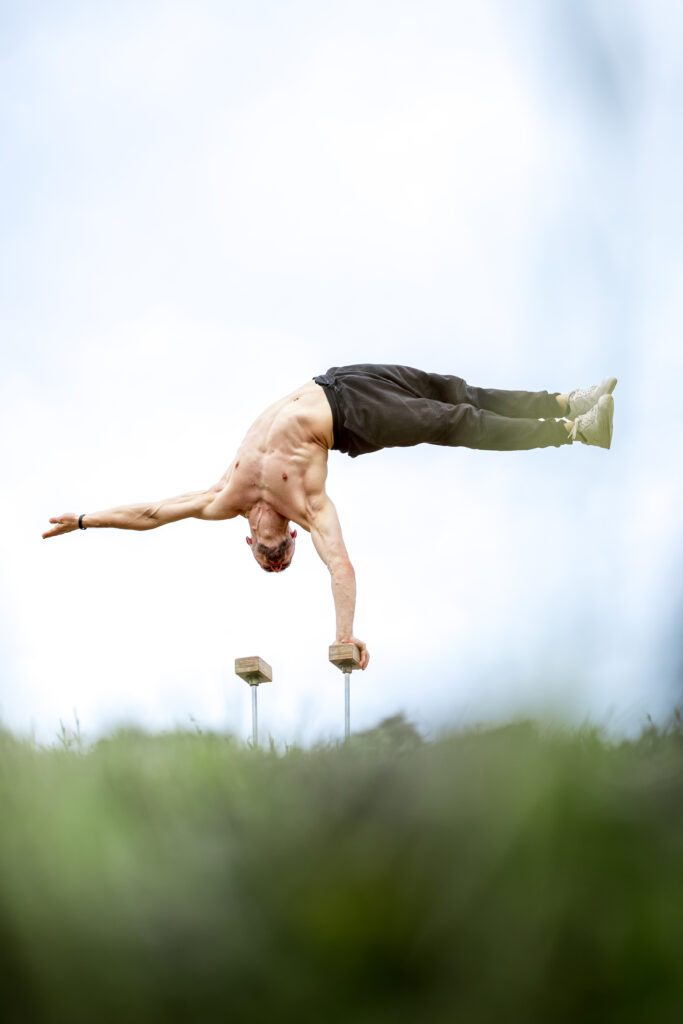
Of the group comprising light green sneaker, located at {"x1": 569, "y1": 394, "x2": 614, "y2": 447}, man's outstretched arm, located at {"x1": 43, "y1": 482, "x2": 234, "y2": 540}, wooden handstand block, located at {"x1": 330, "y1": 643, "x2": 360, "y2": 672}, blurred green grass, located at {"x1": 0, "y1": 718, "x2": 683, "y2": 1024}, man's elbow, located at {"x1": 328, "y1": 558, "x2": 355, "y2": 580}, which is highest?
light green sneaker, located at {"x1": 569, "y1": 394, "x2": 614, "y2": 447}

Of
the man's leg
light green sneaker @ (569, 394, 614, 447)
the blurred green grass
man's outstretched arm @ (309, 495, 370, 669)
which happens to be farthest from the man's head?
the blurred green grass

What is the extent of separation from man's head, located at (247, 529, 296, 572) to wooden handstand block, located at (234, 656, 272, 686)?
0.76 metres

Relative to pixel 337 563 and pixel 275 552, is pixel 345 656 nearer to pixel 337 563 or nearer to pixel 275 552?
pixel 337 563

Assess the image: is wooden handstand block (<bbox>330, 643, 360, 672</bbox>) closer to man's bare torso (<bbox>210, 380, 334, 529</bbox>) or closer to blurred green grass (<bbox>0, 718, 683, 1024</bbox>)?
man's bare torso (<bbox>210, 380, 334, 529</bbox>)

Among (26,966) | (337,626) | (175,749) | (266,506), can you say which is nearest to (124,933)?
(26,966)

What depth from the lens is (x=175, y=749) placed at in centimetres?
564

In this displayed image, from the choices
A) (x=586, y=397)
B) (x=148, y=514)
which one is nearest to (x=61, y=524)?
(x=148, y=514)

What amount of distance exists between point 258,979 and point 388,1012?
438mm

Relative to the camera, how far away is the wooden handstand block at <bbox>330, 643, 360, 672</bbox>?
6.93m

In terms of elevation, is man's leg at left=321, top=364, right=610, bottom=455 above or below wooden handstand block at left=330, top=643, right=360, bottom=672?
above

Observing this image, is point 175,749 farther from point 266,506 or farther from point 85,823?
point 266,506

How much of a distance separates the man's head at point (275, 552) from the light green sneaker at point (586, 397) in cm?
152

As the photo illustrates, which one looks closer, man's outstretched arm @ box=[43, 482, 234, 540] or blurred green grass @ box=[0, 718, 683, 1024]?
blurred green grass @ box=[0, 718, 683, 1024]

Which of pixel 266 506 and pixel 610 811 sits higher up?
pixel 266 506
